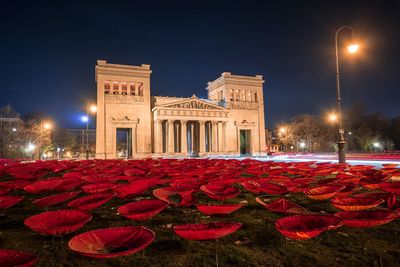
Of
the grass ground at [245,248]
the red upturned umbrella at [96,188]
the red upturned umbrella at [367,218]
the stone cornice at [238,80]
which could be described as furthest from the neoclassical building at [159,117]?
the red upturned umbrella at [367,218]

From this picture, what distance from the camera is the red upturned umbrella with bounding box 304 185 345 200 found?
546 cm

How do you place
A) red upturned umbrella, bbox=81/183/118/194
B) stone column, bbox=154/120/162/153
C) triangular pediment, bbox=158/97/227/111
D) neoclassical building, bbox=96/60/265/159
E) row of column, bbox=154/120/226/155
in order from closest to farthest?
1. red upturned umbrella, bbox=81/183/118/194
2. neoclassical building, bbox=96/60/265/159
3. stone column, bbox=154/120/162/153
4. row of column, bbox=154/120/226/155
5. triangular pediment, bbox=158/97/227/111

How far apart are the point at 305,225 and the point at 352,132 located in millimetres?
74281

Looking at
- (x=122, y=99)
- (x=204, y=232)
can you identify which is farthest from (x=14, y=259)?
(x=122, y=99)

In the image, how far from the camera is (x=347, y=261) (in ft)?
11.0

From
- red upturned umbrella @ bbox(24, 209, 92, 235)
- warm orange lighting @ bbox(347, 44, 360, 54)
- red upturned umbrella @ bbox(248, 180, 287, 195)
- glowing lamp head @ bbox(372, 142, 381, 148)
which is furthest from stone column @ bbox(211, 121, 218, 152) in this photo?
red upturned umbrella @ bbox(24, 209, 92, 235)

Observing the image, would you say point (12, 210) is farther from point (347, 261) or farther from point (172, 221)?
point (347, 261)

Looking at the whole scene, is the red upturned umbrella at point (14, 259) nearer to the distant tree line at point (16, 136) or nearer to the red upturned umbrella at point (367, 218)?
the red upturned umbrella at point (367, 218)

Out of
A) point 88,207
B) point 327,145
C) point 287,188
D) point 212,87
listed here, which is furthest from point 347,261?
point 327,145

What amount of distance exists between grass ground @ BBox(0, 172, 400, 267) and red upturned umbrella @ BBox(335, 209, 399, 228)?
40 centimetres

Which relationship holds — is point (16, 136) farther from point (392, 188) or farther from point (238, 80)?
point (392, 188)

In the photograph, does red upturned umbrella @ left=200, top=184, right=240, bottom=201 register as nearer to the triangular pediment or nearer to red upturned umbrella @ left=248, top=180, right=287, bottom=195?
red upturned umbrella @ left=248, top=180, right=287, bottom=195

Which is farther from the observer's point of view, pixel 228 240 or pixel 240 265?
pixel 228 240

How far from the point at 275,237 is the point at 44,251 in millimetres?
3222
